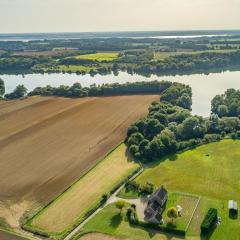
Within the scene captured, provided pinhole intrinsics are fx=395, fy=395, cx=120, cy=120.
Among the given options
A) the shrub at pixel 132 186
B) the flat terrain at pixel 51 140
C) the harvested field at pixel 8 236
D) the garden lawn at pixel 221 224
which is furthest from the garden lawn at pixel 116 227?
the flat terrain at pixel 51 140

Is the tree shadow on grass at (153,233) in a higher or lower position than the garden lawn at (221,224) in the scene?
lower

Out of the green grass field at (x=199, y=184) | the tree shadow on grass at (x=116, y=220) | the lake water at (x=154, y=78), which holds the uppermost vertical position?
the lake water at (x=154, y=78)

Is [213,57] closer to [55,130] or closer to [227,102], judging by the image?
[227,102]

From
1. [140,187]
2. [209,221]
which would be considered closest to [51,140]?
[140,187]

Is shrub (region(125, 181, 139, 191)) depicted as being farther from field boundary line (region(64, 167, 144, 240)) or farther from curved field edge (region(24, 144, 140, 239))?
curved field edge (region(24, 144, 140, 239))

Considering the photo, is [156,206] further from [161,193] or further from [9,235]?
[9,235]

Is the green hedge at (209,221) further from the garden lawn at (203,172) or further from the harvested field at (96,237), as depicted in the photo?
the harvested field at (96,237)

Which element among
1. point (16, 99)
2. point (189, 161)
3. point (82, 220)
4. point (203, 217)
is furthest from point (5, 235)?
point (16, 99)
